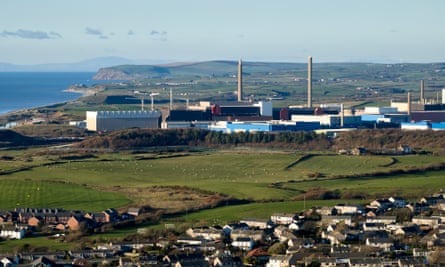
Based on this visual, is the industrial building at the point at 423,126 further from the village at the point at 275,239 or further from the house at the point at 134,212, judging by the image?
the house at the point at 134,212

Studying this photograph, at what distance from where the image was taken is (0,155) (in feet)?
159

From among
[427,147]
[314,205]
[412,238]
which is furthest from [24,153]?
[412,238]

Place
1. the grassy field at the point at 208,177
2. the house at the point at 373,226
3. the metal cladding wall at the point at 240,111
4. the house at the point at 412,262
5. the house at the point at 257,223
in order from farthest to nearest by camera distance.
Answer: the metal cladding wall at the point at 240,111 < the grassy field at the point at 208,177 < the house at the point at 257,223 < the house at the point at 373,226 < the house at the point at 412,262

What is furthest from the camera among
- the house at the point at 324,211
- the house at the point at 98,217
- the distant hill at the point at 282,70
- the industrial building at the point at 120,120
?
the distant hill at the point at 282,70

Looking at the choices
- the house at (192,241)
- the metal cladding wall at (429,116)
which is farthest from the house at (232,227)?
the metal cladding wall at (429,116)

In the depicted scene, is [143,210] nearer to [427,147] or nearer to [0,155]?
[0,155]

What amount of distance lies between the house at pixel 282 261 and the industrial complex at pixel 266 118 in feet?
122

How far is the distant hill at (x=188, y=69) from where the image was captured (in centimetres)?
18362

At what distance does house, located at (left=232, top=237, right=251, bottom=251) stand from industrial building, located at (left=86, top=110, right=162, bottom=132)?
38.0 metres

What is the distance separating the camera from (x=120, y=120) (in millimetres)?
63906

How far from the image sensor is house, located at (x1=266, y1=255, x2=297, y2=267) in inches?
883

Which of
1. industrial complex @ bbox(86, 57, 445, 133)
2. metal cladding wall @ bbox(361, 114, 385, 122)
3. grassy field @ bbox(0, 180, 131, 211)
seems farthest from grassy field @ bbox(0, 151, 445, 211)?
metal cladding wall @ bbox(361, 114, 385, 122)

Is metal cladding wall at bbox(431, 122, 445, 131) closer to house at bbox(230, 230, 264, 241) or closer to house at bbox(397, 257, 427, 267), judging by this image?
house at bbox(230, 230, 264, 241)

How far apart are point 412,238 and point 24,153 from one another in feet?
88.2
